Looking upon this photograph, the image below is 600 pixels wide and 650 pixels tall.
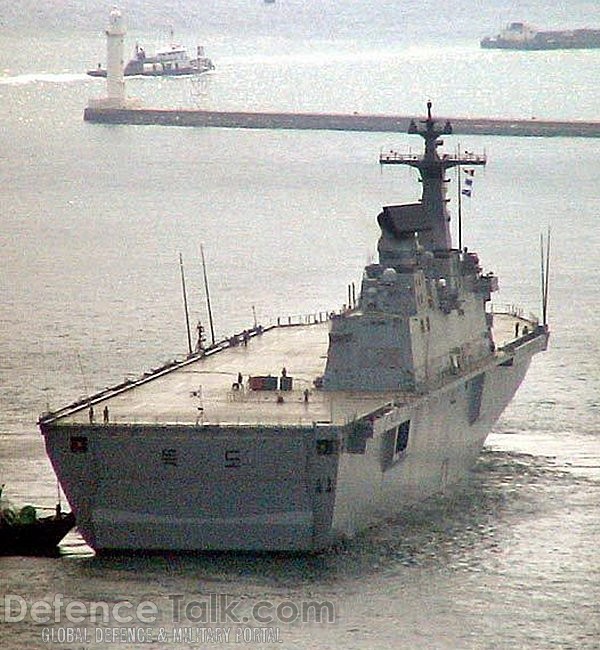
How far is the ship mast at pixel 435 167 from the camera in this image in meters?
46.8

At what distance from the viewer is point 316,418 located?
126 feet

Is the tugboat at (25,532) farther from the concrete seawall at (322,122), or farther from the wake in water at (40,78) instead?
the wake in water at (40,78)

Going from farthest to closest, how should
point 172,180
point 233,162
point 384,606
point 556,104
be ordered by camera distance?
1. point 556,104
2. point 233,162
3. point 172,180
4. point 384,606

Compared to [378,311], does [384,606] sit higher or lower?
lower

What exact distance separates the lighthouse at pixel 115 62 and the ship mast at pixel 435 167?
253 ft

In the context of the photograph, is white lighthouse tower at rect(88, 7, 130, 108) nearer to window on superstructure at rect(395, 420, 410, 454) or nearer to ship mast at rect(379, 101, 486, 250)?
ship mast at rect(379, 101, 486, 250)

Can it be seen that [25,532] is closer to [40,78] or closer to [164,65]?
[164,65]

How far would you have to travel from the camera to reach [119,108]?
123125 millimetres

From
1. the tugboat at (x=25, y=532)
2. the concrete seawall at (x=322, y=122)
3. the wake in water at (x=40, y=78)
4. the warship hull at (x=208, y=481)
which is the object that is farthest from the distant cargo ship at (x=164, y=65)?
the warship hull at (x=208, y=481)

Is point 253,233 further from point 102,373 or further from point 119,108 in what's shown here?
point 119,108

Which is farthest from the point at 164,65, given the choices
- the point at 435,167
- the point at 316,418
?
the point at 316,418

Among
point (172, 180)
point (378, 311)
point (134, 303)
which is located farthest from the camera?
point (172, 180)

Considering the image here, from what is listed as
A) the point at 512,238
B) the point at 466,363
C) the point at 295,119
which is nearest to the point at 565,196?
the point at 512,238

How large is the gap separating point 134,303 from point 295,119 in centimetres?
5763
